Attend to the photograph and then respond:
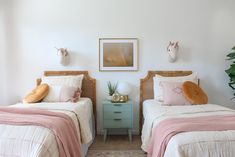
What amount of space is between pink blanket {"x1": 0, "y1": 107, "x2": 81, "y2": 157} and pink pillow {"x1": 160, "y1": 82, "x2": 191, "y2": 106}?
152cm

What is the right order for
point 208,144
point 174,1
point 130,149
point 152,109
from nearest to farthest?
point 208,144 → point 152,109 → point 130,149 → point 174,1

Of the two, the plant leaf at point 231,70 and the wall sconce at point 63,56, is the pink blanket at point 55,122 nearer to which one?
the wall sconce at point 63,56

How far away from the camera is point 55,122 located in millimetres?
2273

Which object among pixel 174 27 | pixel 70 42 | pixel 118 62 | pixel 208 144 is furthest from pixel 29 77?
pixel 208 144

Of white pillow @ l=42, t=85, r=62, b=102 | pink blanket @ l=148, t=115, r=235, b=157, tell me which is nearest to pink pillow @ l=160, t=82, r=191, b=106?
pink blanket @ l=148, t=115, r=235, b=157

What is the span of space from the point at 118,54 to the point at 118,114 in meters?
1.08

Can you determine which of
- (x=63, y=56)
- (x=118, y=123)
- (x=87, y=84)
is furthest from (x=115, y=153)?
(x=63, y=56)

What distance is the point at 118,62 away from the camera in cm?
417

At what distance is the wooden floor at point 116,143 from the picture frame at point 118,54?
3.96 feet

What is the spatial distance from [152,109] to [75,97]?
4.12 ft

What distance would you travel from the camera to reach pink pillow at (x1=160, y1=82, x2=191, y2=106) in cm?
342

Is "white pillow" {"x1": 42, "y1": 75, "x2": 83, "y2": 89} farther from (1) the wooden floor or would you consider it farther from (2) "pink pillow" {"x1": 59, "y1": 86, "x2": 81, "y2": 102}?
(1) the wooden floor

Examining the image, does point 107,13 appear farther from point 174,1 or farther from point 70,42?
point 174,1

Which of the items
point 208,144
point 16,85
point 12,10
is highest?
point 12,10
